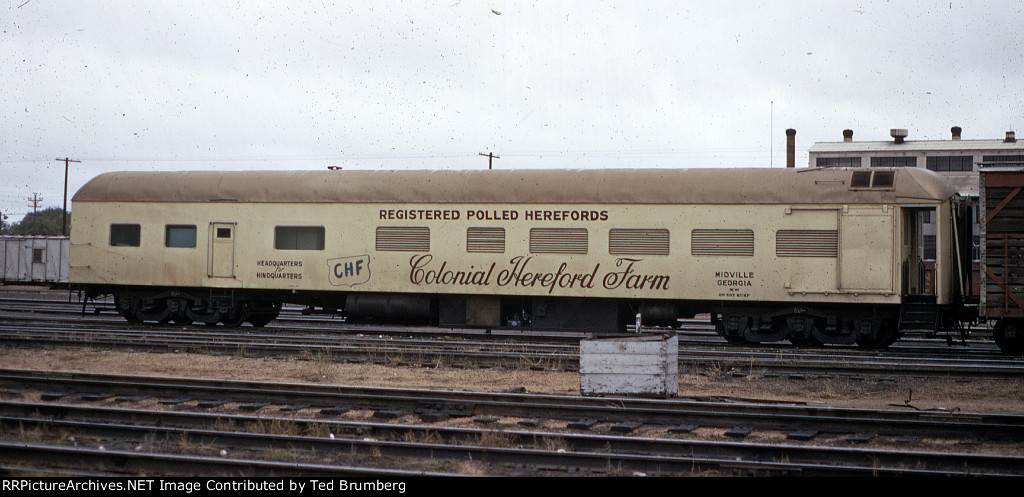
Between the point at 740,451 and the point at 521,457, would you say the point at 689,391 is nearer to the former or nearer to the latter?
the point at 740,451

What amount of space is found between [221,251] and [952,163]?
4753cm

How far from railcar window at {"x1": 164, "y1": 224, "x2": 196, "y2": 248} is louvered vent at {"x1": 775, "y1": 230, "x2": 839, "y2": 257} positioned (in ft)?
40.2

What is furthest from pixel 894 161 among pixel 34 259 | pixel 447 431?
pixel 447 431

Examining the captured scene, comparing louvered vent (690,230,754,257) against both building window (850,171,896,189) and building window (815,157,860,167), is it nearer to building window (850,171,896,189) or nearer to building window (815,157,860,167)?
building window (850,171,896,189)

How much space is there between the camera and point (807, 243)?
15383 millimetres

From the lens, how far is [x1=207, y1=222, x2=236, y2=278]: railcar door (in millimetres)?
18047

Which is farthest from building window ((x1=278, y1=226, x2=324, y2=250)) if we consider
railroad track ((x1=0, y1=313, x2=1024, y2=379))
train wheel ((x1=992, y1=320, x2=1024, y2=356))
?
train wheel ((x1=992, y1=320, x2=1024, y2=356))

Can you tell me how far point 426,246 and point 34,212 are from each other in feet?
239

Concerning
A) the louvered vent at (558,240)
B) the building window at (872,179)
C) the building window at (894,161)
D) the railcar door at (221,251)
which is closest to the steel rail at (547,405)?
the louvered vent at (558,240)

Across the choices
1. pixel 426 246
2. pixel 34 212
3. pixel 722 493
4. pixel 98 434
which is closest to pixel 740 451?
pixel 722 493

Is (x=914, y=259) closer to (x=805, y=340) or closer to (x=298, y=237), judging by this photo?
(x=805, y=340)

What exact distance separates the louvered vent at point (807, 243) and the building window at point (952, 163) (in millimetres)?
41562

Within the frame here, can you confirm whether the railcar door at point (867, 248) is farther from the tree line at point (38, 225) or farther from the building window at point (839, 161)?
the tree line at point (38, 225)

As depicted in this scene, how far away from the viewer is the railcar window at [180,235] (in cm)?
1833
